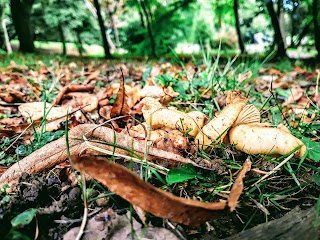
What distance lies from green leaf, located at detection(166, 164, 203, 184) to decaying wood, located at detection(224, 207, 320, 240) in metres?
0.23

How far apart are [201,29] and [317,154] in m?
24.5

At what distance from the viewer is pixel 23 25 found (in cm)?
1131

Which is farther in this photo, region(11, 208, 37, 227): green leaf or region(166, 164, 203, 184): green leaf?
region(166, 164, 203, 184): green leaf

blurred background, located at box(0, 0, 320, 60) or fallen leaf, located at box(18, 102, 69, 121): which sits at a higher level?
blurred background, located at box(0, 0, 320, 60)

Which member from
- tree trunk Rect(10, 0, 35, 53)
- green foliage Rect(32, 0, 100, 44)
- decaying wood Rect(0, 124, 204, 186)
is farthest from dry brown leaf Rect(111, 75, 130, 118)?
green foliage Rect(32, 0, 100, 44)

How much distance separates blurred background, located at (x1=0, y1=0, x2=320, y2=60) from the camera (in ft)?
25.3

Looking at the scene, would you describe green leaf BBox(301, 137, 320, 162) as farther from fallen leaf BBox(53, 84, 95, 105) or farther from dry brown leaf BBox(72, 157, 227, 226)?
fallen leaf BBox(53, 84, 95, 105)

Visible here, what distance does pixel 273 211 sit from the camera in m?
0.91

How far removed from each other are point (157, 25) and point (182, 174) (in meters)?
10.2

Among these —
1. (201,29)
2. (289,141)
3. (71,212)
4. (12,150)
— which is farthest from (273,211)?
(201,29)

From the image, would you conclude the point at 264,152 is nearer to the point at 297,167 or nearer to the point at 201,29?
the point at 297,167

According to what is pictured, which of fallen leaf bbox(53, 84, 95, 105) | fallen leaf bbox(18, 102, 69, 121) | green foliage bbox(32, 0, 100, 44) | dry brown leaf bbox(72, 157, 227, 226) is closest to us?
dry brown leaf bbox(72, 157, 227, 226)

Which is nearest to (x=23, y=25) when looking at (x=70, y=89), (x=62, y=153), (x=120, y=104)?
(x=70, y=89)

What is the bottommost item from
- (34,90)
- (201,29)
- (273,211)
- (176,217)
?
(273,211)
